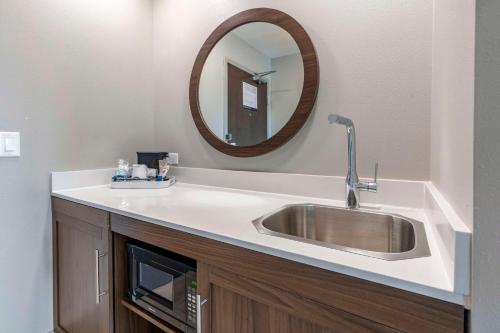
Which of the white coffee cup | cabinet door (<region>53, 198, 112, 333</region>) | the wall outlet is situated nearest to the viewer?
cabinet door (<region>53, 198, 112, 333</region>)

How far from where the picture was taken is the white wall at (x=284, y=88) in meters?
1.35

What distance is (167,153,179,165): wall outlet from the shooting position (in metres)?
1.87

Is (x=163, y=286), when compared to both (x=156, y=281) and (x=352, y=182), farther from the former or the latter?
(x=352, y=182)

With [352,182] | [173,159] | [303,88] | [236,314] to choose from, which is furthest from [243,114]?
[236,314]

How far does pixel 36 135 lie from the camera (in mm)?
1409

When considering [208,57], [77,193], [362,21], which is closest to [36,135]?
[77,193]

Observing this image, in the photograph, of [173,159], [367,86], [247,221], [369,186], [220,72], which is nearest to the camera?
[247,221]

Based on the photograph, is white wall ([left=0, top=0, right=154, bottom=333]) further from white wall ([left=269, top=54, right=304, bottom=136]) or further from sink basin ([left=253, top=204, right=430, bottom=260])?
sink basin ([left=253, top=204, right=430, bottom=260])

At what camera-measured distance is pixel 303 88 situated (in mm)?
1319

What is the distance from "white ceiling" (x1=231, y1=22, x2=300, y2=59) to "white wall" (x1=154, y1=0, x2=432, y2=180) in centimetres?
10

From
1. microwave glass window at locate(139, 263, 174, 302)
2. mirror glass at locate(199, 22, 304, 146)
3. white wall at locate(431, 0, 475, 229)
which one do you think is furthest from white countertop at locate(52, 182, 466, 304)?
mirror glass at locate(199, 22, 304, 146)

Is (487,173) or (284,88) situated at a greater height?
(284,88)

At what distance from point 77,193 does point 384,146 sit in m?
1.56

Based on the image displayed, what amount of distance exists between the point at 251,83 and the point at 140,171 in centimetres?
89
